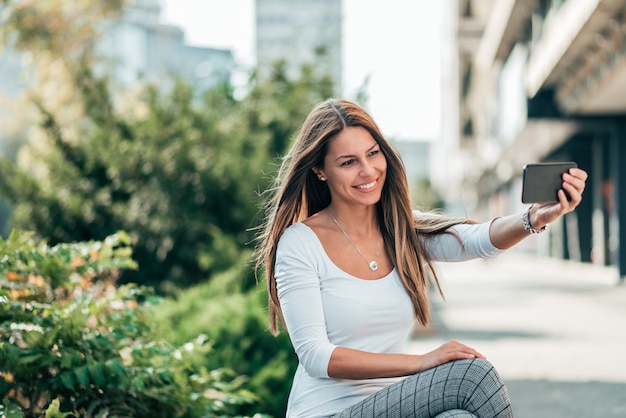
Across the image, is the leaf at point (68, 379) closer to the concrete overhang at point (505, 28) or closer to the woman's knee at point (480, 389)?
the woman's knee at point (480, 389)

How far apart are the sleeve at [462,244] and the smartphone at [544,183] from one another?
29 centimetres

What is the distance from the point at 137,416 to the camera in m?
3.63

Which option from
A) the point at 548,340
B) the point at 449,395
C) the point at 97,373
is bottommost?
the point at 548,340

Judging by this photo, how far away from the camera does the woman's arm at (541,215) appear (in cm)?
287

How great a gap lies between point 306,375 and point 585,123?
22.4 meters

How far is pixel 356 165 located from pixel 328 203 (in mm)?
336

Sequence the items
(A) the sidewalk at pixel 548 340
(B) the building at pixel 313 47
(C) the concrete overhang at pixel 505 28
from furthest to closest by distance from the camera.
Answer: (C) the concrete overhang at pixel 505 28 < (B) the building at pixel 313 47 < (A) the sidewalk at pixel 548 340

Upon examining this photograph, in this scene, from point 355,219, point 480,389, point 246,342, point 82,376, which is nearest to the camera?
point 480,389

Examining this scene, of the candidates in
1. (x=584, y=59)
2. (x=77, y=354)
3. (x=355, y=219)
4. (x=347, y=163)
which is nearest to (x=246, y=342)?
(x=77, y=354)

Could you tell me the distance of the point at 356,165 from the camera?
3.04 meters

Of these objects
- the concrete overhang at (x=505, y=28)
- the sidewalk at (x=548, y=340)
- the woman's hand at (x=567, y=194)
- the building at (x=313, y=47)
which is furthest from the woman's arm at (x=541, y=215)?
the concrete overhang at (x=505, y=28)

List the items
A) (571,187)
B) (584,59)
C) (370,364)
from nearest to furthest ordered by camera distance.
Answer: (370,364) < (571,187) < (584,59)

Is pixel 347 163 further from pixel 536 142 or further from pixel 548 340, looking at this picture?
pixel 536 142

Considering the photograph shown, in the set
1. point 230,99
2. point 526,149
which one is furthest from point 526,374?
point 526,149
